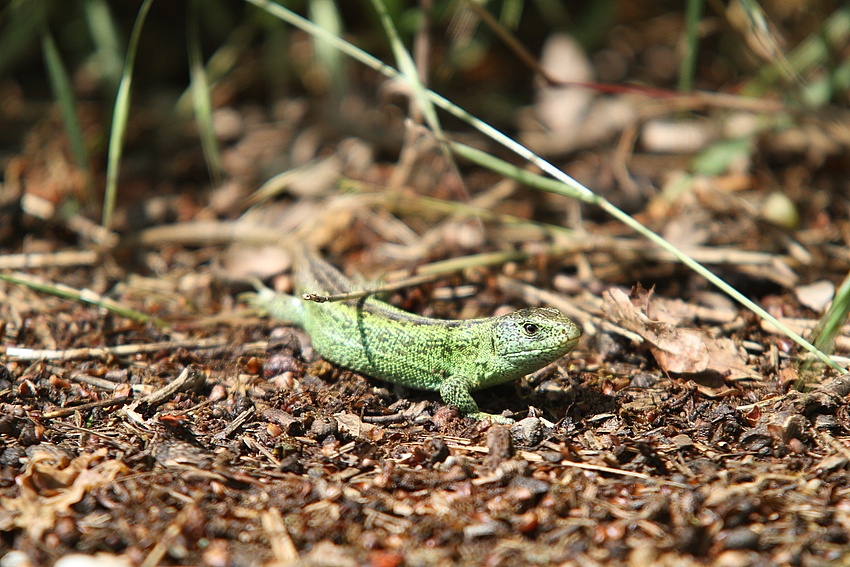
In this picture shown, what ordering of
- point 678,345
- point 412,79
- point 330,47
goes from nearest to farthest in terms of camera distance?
point 678,345 < point 412,79 < point 330,47

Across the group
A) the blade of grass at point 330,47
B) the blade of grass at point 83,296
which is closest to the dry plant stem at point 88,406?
the blade of grass at point 83,296

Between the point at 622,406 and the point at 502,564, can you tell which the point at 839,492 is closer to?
the point at 622,406

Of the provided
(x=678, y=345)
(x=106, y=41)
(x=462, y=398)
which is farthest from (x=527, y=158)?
(x=106, y=41)

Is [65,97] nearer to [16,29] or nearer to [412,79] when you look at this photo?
[16,29]

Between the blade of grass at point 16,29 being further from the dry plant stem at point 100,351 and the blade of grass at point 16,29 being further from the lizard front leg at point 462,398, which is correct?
the lizard front leg at point 462,398

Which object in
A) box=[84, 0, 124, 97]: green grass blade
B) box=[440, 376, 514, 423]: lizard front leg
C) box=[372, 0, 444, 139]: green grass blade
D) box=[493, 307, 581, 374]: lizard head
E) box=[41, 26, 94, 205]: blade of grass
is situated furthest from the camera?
box=[84, 0, 124, 97]: green grass blade

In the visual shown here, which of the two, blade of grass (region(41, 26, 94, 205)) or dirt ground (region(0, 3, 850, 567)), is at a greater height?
blade of grass (region(41, 26, 94, 205))

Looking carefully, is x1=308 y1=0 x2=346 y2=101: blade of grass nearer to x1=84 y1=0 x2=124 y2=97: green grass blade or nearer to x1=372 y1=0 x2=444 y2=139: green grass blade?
x1=372 y1=0 x2=444 y2=139: green grass blade

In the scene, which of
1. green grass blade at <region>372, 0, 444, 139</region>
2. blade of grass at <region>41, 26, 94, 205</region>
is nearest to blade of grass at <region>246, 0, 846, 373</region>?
green grass blade at <region>372, 0, 444, 139</region>
